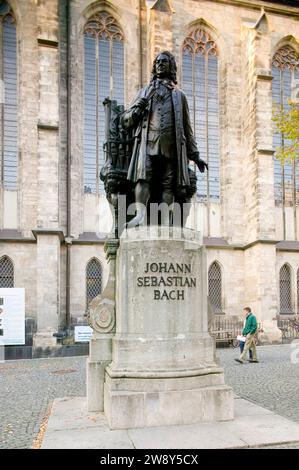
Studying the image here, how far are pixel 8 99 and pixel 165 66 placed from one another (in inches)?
618

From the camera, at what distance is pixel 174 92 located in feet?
20.3

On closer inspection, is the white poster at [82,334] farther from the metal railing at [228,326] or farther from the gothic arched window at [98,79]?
the gothic arched window at [98,79]

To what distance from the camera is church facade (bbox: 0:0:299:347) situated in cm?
1895

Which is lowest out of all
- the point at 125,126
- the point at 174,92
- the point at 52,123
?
the point at 125,126

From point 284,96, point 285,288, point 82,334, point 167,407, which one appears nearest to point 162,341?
point 167,407

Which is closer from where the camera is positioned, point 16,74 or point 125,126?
point 125,126

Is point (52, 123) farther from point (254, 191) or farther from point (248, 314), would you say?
point (248, 314)

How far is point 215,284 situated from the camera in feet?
71.5

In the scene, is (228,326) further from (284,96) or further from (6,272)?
(284,96)

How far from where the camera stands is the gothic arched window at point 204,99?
74.1ft

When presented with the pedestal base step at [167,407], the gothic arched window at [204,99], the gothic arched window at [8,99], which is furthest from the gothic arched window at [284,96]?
the pedestal base step at [167,407]
